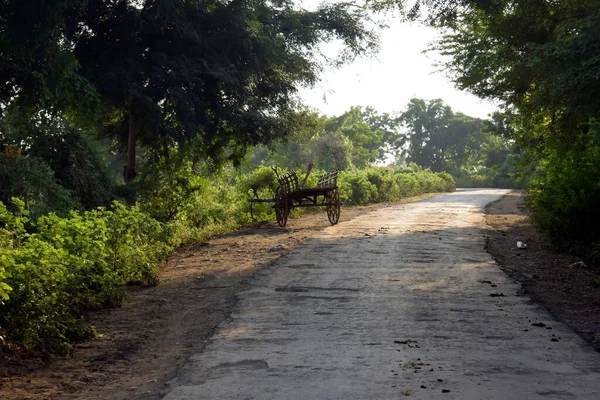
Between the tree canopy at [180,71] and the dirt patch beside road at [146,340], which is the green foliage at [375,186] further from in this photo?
the dirt patch beside road at [146,340]

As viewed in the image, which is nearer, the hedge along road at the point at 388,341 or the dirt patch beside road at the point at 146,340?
the hedge along road at the point at 388,341

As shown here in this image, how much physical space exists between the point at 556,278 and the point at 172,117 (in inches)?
425

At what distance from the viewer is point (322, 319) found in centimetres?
796

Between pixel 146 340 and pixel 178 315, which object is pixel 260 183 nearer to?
pixel 178 315

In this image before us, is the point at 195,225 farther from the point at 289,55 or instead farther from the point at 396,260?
the point at 396,260

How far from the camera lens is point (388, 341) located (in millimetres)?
6930

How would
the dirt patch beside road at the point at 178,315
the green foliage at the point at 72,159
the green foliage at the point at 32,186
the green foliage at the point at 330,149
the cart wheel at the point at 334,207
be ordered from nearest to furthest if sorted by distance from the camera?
1. the dirt patch beside road at the point at 178,315
2. the green foliage at the point at 32,186
3. the green foliage at the point at 72,159
4. the cart wheel at the point at 334,207
5. the green foliage at the point at 330,149

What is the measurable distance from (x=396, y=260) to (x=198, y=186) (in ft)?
26.9

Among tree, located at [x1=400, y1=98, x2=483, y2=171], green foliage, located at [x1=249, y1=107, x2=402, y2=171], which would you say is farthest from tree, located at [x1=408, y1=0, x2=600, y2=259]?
tree, located at [x1=400, y1=98, x2=483, y2=171]

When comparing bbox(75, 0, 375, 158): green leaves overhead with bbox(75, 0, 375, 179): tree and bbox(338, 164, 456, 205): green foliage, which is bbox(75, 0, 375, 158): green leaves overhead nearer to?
bbox(75, 0, 375, 179): tree

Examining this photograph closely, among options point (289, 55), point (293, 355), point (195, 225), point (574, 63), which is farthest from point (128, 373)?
point (289, 55)

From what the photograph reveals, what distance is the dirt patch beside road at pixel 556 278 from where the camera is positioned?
854 centimetres

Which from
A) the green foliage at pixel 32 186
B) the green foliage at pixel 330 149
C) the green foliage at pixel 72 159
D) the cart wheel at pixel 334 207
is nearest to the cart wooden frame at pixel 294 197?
the cart wheel at pixel 334 207

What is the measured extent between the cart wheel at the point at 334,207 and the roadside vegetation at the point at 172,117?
7.88 feet
